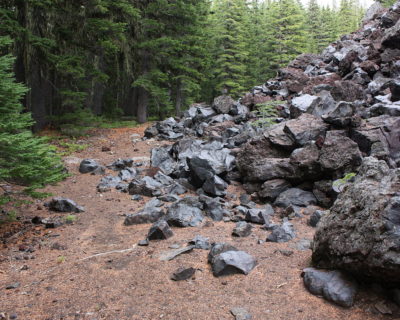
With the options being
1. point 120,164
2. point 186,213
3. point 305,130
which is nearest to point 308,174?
point 305,130

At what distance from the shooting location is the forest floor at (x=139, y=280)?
3.80 m

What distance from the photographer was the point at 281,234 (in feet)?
18.7

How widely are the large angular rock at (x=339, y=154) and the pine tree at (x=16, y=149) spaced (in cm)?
581

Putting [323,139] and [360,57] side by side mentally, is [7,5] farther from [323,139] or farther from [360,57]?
[360,57]

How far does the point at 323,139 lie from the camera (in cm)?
817

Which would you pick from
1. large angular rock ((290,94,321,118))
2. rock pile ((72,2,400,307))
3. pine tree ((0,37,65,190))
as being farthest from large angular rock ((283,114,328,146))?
pine tree ((0,37,65,190))

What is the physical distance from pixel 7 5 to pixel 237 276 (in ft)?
43.9

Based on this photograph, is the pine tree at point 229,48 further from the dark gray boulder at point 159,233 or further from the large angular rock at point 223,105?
the dark gray boulder at point 159,233

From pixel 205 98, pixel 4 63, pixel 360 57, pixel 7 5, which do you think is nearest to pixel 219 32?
pixel 205 98

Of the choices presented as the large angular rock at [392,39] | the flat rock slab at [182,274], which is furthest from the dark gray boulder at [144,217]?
the large angular rock at [392,39]

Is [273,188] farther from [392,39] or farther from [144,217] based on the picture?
[392,39]

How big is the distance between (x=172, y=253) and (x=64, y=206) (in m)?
3.56

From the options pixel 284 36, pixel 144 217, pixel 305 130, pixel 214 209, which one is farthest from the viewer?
pixel 284 36

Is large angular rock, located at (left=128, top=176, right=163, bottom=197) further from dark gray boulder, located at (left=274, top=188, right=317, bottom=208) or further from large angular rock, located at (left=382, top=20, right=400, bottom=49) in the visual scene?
large angular rock, located at (left=382, top=20, right=400, bottom=49)
